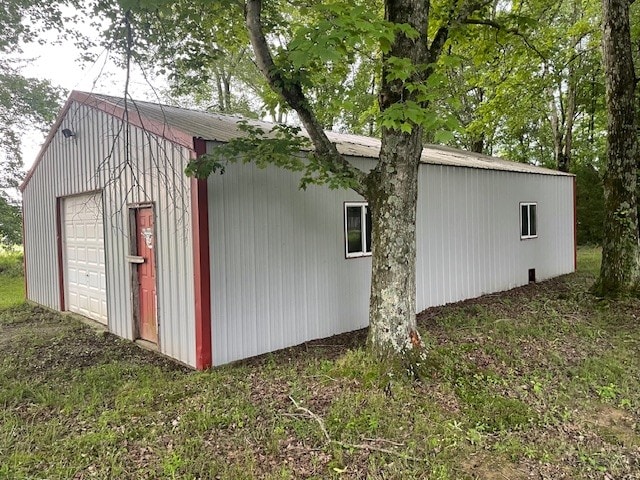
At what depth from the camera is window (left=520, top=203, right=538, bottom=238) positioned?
10305 mm

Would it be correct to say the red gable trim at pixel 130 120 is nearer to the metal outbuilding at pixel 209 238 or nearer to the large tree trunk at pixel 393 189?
the metal outbuilding at pixel 209 238

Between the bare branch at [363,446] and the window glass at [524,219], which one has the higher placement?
the window glass at [524,219]

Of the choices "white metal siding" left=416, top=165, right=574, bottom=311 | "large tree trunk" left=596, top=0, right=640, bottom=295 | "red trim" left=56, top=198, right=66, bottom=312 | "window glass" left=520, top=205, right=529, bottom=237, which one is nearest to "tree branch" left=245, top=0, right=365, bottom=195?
"white metal siding" left=416, top=165, right=574, bottom=311

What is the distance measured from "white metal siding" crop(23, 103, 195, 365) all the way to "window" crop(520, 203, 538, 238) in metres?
8.23

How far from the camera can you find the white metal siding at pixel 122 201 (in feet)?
16.7

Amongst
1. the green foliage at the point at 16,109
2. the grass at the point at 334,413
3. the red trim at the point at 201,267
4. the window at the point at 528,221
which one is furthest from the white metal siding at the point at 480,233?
the green foliage at the point at 16,109

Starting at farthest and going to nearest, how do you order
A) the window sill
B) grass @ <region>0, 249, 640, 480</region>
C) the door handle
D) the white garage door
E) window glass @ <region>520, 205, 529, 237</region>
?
window glass @ <region>520, 205, 529, 237</region> → the white garage door → the window sill → the door handle → grass @ <region>0, 249, 640, 480</region>

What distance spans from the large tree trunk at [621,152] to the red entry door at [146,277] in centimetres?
737

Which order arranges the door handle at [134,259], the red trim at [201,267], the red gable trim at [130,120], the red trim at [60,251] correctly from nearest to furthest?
the red trim at [201,267]
the red gable trim at [130,120]
the door handle at [134,259]
the red trim at [60,251]

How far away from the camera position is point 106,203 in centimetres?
666

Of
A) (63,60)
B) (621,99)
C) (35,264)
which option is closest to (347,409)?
(63,60)

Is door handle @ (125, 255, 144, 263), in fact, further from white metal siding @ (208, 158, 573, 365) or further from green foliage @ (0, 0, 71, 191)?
green foliage @ (0, 0, 71, 191)

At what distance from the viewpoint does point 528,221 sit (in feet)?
34.3

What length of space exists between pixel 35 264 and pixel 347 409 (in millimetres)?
8957
